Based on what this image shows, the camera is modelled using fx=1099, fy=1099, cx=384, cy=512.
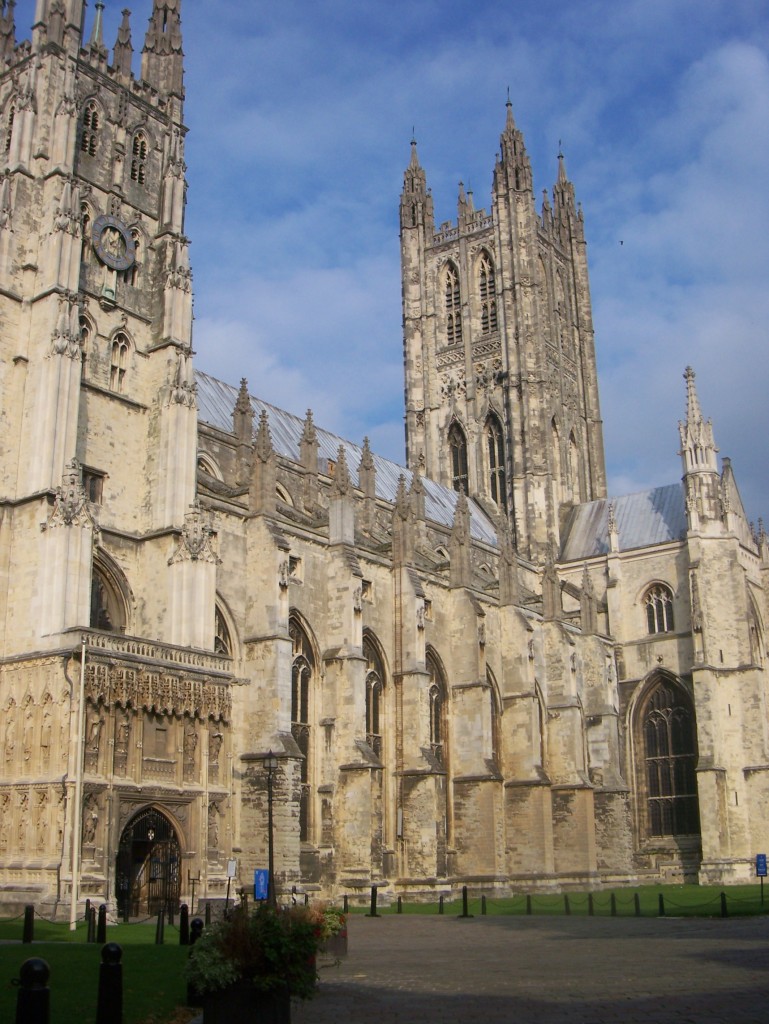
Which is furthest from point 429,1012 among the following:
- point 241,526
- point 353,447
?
point 353,447

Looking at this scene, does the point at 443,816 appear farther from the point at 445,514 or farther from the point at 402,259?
the point at 402,259

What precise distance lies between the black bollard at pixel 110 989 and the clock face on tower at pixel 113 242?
27789 millimetres

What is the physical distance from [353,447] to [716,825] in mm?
24736

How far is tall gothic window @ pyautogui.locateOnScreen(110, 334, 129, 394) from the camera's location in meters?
33.6

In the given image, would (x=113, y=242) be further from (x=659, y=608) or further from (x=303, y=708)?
(x=659, y=608)

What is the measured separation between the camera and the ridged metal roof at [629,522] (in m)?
59.3

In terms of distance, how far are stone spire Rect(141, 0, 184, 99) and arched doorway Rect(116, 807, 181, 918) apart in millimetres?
25329

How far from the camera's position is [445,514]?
2324 inches

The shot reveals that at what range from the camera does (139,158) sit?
3706cm

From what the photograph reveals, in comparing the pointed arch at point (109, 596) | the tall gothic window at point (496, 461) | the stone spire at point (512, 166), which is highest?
the stone spire at point (512, 166)

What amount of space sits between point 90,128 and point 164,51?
6.15 meters

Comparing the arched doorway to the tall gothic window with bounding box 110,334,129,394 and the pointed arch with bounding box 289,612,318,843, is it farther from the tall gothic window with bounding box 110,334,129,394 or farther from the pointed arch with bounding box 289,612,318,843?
the tall gothic window with bounding box 110,334,129,394

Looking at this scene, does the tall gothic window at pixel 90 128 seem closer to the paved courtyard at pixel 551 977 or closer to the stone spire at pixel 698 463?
the paved courtyard at pixel 551 977

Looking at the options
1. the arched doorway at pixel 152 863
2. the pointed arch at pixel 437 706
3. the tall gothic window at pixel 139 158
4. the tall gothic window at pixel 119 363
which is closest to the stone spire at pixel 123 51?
the tall gothic window at pixel 139 158
